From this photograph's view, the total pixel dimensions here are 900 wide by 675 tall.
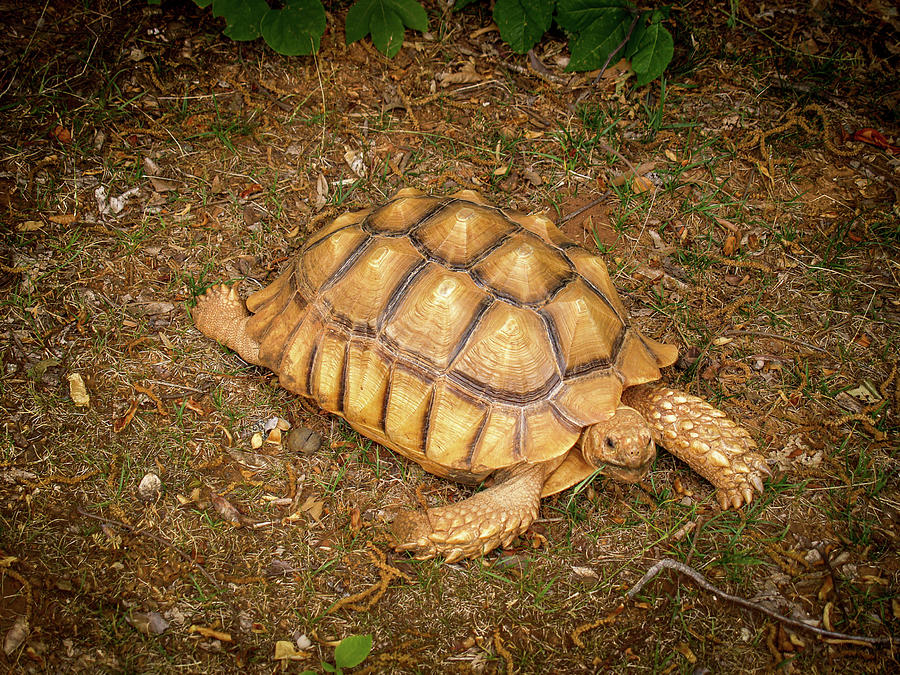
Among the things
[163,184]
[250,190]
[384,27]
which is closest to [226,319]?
[250,190]

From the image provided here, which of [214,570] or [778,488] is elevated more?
[778,488]

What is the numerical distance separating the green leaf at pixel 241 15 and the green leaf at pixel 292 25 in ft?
0.13

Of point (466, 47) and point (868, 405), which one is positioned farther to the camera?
point (466, 47)

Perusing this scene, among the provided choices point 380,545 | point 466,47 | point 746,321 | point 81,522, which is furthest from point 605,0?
point 81,522

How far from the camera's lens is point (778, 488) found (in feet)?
8.54

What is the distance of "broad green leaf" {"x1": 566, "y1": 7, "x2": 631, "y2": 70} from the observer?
3447 millimetres

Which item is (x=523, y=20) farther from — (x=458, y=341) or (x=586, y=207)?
(x=458, y=341)

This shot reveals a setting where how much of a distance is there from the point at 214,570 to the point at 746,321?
2.77 meters

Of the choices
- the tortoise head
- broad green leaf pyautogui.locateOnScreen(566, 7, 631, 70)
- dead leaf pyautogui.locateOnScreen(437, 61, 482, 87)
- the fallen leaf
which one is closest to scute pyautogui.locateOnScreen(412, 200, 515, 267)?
the tortoise head

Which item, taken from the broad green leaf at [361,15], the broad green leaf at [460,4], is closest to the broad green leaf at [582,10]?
the broad green leaf at [460,4]

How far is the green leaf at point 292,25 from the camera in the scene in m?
3.18

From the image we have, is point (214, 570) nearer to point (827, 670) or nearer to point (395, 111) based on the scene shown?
point (827, 670)

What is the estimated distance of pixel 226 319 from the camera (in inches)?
116

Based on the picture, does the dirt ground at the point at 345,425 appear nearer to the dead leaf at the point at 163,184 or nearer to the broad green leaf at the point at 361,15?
the dead leaf at the point at 163,184
